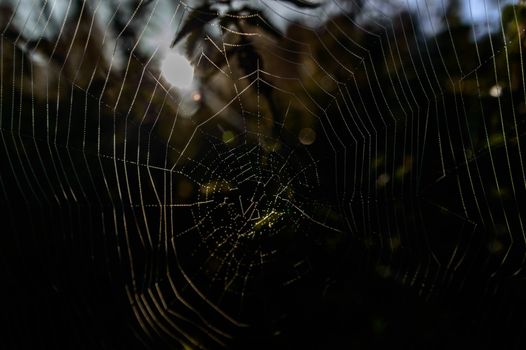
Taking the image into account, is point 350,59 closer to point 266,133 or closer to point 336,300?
point 266,133

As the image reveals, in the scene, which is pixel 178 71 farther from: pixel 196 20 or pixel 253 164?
pixel 253 164

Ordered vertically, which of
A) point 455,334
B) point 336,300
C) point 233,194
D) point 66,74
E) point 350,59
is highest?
point 66,74

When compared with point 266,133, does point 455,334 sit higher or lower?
lower

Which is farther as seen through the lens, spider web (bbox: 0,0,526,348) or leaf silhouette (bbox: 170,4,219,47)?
spider web (bbox: 0,0,526,348)

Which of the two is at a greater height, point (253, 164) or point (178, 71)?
point (178, 71)

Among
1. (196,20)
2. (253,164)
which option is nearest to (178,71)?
(196,20)

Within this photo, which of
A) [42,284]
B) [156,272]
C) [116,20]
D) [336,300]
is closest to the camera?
[116,20]

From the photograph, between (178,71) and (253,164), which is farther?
(253,164)

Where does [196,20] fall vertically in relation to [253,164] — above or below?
above

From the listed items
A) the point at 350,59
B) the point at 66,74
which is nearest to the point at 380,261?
the point at 350,59
